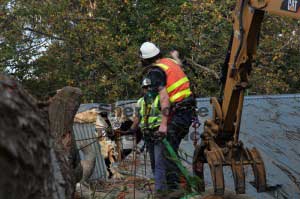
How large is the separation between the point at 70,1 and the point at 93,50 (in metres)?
1.56

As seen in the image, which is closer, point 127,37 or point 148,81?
point 148,81

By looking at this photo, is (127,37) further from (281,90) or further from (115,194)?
(115,194)

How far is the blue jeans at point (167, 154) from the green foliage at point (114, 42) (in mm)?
7636

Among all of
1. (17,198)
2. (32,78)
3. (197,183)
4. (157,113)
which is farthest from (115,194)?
(32,78)

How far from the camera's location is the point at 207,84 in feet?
47.1

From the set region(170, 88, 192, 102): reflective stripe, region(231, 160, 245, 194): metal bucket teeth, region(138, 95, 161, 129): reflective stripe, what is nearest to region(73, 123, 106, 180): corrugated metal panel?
region(138, 95, 161, 129): reflective stripe

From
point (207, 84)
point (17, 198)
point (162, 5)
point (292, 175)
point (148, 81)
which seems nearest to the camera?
point (17, 198)

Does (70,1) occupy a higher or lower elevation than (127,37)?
higher

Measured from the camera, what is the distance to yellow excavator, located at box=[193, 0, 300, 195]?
6.00 m

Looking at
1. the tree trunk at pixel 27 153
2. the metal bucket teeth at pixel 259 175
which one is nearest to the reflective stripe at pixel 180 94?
the metal bucket teeth at pixel 259 175

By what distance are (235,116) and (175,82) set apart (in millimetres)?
821

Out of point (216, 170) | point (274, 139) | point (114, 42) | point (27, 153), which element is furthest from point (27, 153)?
point (114, 42)

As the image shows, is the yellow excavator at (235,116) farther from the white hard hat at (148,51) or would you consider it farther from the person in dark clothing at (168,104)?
the white hard hat at (148,51)

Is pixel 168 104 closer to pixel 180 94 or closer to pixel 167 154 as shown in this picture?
pixel 180 94
